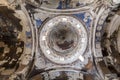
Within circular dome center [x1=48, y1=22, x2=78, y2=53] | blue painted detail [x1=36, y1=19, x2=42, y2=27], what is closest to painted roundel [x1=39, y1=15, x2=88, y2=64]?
circular dome center [x1=48, y1=22, x2=78, y2=53]

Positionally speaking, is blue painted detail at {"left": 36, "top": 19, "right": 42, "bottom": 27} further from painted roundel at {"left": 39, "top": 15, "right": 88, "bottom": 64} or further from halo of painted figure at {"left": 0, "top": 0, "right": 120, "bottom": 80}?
painted roundel at {"left": 39, "top": 15, "right": 88, "bottom": 64}

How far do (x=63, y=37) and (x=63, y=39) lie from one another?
105 mm

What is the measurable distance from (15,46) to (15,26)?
102cm

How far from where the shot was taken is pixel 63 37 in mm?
15711

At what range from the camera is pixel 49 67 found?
15375 mm

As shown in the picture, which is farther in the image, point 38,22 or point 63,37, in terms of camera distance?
point 63,37

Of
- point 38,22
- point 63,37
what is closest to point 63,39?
point 63,37

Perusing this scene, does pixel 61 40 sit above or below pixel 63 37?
below

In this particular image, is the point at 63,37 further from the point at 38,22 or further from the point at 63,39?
the point at 38,22

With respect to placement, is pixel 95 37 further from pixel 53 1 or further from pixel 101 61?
pixel 53 1

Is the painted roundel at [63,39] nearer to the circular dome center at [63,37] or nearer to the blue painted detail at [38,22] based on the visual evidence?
the circular dome center at [63,37]

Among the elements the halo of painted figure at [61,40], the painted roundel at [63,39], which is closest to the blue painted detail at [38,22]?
the halo of painted figure at [61,40]

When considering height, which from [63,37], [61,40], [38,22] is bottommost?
[61,40]

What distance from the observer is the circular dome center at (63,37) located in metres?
15.6
